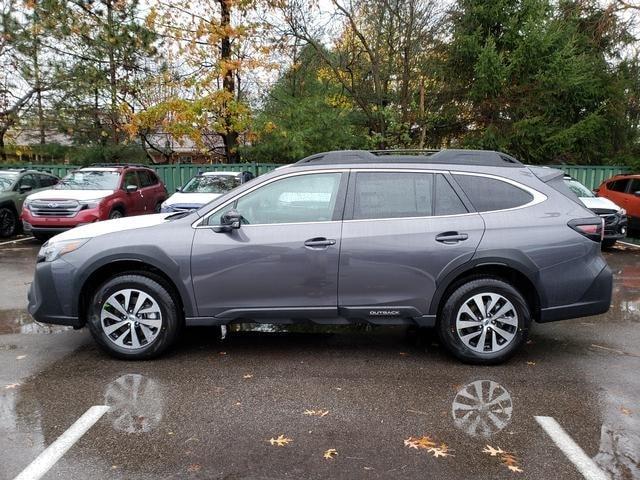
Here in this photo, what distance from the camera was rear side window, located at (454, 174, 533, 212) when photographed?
15.1 ft

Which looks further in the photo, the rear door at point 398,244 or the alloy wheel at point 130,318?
the alloy wheel at point 130,318

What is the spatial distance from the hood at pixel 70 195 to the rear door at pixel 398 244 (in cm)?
855

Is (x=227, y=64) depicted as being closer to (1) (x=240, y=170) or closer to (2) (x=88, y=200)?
(1) (x=240, y=170)

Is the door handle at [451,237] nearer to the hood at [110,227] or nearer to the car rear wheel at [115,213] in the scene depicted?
the hood at [110,227]

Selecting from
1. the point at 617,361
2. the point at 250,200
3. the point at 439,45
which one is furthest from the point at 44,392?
the point at 439,45

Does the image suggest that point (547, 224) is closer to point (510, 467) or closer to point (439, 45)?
point (510, 467)

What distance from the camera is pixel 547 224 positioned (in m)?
4.52

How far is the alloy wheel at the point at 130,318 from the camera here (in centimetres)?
455

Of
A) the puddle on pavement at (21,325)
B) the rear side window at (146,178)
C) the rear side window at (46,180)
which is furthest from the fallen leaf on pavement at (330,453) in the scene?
the rear side window at (46,180)

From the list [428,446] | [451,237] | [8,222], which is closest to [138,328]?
[428,446]

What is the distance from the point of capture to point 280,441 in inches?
130

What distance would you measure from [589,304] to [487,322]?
92cm

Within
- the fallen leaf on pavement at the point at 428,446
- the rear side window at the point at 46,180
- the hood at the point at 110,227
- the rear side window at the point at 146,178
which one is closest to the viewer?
the fallen leaf on pavement at the point at 428,446

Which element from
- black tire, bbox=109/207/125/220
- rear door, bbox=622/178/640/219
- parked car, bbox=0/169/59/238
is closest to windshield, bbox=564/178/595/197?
rear door, bbox=622/178/640/219
